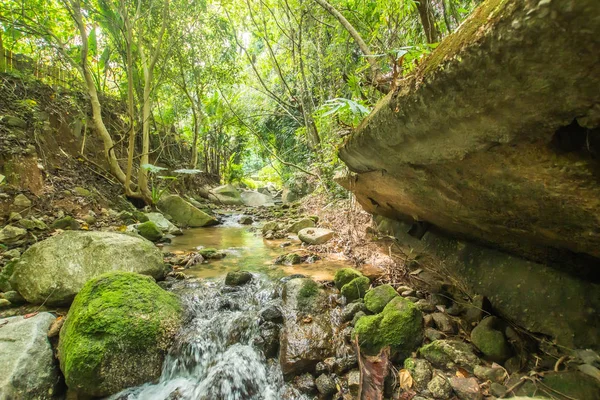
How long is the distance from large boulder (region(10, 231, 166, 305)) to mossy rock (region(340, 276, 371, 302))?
2.28 m

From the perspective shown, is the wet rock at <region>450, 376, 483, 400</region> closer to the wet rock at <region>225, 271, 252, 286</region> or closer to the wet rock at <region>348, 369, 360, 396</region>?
the wet rock at <region>348, 369, 360, 396</region>

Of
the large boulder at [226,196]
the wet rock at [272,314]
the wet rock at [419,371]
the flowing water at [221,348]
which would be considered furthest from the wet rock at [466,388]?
the large boulder at [226,196]

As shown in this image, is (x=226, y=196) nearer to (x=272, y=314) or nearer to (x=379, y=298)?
(x=272, y=314)

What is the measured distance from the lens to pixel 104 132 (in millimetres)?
6172

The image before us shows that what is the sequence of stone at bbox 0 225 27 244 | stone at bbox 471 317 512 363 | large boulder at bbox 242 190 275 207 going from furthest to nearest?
large boulder at bbox 242 190 275 207 < stone at bbox 0 225 27 244 < stone at bbox 471 317 512 363

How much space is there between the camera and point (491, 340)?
5.87 ft

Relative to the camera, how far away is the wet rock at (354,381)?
6.19ft

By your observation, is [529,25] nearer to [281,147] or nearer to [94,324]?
[94,324]

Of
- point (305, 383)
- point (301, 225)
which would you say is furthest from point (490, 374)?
point (301, 225)

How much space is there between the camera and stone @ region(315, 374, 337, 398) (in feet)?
6.49

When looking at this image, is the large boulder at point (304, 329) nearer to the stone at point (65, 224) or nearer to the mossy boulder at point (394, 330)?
the mossy boulder at point (394, 330)

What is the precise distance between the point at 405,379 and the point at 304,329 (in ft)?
2.88

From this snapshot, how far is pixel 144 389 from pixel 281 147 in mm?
10655

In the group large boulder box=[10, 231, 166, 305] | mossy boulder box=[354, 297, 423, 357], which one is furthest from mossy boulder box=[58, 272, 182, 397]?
mossy boulder box=[354, 297, 423, 357]
